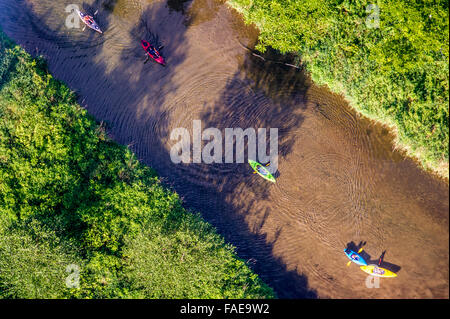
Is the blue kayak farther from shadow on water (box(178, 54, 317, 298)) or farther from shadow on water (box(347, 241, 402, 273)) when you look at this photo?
shadow on water (box(178, 54, 317, 298))

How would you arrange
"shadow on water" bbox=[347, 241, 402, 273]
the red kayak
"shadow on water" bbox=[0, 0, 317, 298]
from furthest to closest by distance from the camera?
the red kayak, "shadow on water" bbox=[0, 0, 317, 298], "shadow on water" bbox=[347, 241, 402, 273]

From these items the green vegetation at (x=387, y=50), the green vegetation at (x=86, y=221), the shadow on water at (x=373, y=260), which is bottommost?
the green vegetation at (x=86, y=221)

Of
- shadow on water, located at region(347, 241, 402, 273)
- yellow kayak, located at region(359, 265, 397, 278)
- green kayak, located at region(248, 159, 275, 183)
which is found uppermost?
green kayak, located at region(248, 159, 275, 183)

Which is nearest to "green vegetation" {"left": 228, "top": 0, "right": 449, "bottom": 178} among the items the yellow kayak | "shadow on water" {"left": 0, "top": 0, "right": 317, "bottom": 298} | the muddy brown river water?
the muddy brown river water

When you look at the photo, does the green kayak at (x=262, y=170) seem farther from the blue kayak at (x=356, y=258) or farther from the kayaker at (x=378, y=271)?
the kayaker at (x=378, y=271)

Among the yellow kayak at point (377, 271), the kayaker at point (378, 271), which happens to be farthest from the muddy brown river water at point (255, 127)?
the kayaker at point (378, 271)

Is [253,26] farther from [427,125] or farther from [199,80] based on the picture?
[427,125]
